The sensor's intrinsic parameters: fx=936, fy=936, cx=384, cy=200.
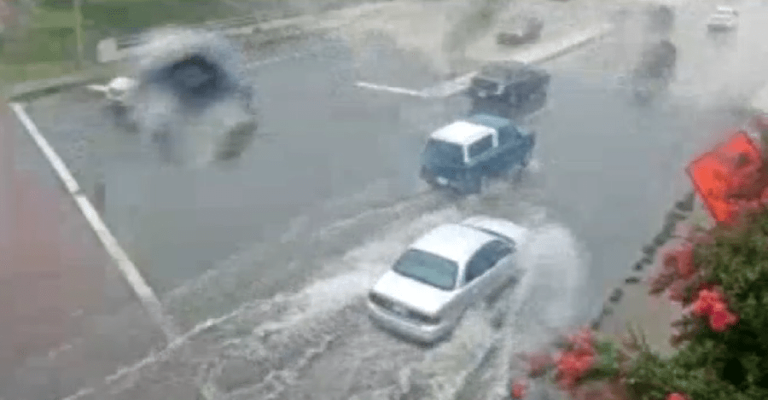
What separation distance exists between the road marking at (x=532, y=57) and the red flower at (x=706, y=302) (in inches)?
904

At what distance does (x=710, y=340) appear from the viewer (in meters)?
7.42

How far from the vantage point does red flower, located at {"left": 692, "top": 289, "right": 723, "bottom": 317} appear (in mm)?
7027

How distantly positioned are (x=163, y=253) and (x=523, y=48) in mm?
21074

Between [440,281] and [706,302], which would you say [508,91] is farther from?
[706,302]

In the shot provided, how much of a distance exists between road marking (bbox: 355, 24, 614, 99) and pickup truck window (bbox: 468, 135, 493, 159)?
7760mm

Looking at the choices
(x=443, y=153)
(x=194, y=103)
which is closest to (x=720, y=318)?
(x=443, y=153)

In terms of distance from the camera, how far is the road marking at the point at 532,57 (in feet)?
99.2

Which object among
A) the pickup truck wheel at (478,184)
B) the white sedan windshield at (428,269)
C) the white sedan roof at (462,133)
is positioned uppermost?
the white sedan roof at (462,133)

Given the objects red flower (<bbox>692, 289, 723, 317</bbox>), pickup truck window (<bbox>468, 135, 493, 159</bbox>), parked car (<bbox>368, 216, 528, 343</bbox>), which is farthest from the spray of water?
red flower (<bbox>692, 289, 723, 317</bbox>)

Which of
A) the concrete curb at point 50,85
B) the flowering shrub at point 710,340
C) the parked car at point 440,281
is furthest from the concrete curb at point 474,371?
the concrete curb at point 50,85

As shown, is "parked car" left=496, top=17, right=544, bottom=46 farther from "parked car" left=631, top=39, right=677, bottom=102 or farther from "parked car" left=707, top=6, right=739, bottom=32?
"parked car" left=707, top=6, right=739, bottom=32

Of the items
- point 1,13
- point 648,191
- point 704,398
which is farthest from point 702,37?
point 704,398

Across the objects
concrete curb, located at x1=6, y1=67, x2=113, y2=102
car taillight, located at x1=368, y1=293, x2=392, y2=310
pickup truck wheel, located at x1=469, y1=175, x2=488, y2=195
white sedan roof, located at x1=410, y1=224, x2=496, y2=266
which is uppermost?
white sedan roof, located at x1=410, y1=224, x2=496, y2=266

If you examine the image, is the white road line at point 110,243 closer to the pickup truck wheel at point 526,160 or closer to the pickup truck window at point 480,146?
the pickup truck window at point 480,146
